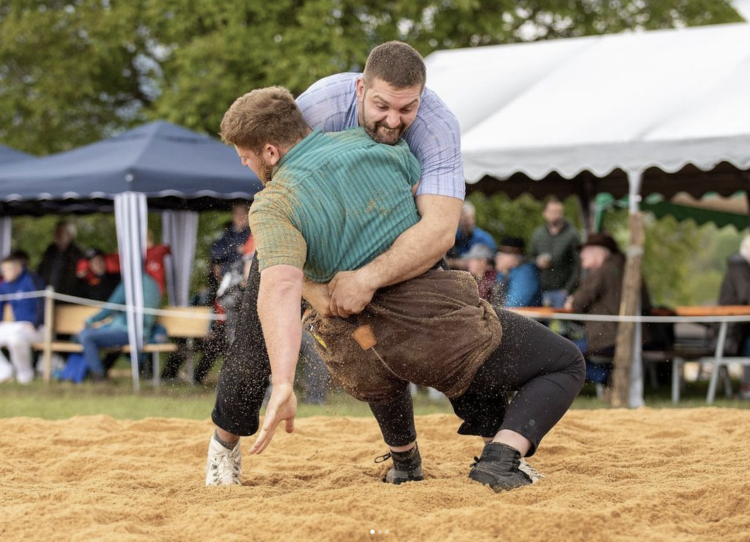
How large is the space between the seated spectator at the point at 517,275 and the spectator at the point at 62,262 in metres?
5.10

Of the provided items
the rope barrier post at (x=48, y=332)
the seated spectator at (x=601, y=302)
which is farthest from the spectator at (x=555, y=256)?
the rope barrier post at (x=48, y=332)

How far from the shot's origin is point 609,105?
1030 cm

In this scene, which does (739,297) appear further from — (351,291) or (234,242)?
(351,291)

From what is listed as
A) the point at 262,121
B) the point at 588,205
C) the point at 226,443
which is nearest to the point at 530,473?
the point at 226,443

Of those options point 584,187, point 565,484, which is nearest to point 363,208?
point 565,484

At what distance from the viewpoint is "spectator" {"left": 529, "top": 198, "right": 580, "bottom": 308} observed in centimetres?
1170

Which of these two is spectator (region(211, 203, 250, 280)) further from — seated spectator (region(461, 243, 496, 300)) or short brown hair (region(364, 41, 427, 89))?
short brown hair (region(364, 41, 427, 89))

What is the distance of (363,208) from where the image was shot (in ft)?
12.4

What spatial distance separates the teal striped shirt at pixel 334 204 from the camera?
366 centimetres

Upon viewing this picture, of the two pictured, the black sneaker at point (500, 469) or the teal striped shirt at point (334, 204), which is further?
the black sneaker at point (500, 469)

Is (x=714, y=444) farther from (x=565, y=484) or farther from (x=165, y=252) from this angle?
(x=165, y=252)

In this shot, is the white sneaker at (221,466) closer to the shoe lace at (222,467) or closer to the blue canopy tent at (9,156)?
the shoe lace at (222,467)

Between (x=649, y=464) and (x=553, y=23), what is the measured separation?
17.1 metres

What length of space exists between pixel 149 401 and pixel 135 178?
274 centimetres
